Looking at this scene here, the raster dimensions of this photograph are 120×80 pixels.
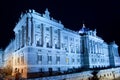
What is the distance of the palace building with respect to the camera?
1982 inches

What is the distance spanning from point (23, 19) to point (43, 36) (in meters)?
7.46

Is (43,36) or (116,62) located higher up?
(43,36)

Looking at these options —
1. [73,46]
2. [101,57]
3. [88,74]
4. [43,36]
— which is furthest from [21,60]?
[101,57]

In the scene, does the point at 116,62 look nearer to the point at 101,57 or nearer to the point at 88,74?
the point at 101,57

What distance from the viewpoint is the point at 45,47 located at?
2142 inches

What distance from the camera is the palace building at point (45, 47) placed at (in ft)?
165

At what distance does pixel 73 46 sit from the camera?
2840 inches

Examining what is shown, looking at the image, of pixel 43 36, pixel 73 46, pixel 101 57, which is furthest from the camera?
pixel 101 57

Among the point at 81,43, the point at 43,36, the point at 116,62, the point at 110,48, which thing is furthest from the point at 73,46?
the point at 116,62

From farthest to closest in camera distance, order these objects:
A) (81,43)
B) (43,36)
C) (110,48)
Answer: (110,48) → (81,43) → (43,36)

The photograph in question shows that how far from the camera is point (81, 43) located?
258ft

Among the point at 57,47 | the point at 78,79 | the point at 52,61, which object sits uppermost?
the point at 57,47

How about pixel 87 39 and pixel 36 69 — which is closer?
pixel 36 69

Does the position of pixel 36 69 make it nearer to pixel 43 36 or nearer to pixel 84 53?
pixel 43 36
